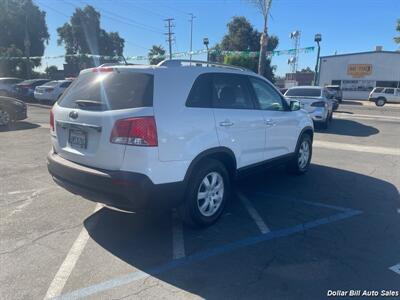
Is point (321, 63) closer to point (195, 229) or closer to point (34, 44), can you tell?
point (34, 44)

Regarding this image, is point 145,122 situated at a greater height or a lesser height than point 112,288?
greater

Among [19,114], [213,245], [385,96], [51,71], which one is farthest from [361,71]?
[213,245]

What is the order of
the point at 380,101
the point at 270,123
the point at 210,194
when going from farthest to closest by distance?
the point at 380,101, the point at 270,123, the point at 210,194

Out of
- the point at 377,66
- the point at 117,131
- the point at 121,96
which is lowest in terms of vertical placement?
the point at 117,131

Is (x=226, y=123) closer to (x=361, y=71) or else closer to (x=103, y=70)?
(x=103, y=70)

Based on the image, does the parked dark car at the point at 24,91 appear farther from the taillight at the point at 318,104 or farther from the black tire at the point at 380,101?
the black tire at the point at 380,101

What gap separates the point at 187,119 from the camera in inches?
137

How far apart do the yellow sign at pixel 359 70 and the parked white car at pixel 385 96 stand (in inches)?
364

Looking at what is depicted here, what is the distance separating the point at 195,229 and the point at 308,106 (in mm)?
9934

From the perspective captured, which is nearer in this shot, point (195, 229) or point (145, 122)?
point (145, 122)

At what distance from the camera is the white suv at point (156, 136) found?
321 centimetres

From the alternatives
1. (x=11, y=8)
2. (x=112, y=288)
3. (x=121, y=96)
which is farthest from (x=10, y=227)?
(x=11, y=8)

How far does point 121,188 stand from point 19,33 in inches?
2116

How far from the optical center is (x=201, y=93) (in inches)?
149
